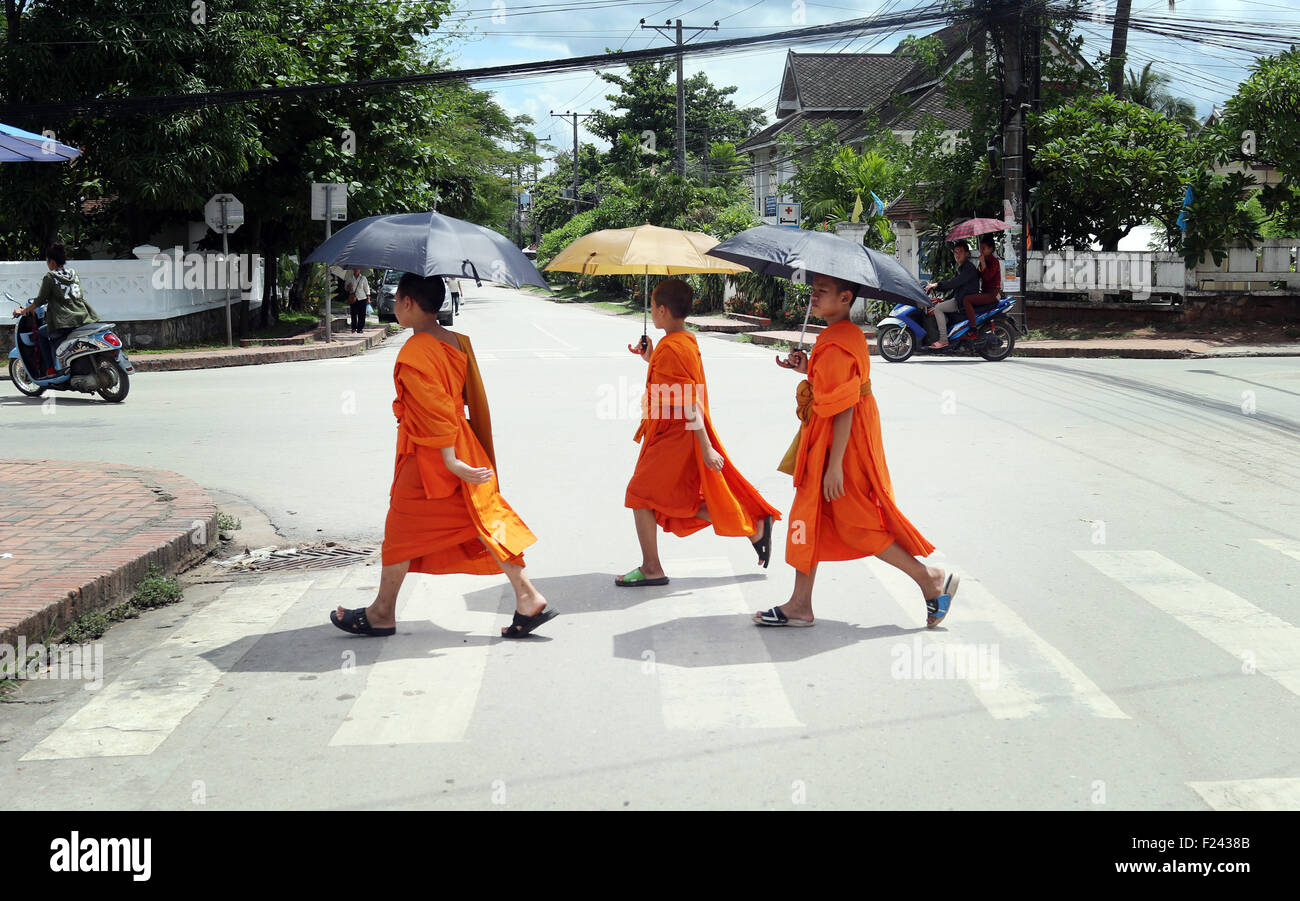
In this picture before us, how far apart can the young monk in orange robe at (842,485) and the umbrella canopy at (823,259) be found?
12 centimetres

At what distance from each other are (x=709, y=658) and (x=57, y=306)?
11.2 m

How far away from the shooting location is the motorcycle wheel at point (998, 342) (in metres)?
18.6

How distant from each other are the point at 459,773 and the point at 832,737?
48.7 inches

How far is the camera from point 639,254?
270 inches

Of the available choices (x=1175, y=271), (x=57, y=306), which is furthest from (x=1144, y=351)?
(x=57, y=306)

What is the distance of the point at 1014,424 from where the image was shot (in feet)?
38.4

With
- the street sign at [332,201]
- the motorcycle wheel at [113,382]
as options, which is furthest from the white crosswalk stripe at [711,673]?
the street sign at [332,201]

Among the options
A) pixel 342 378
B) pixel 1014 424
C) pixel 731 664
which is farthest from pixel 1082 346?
pixel 731 664

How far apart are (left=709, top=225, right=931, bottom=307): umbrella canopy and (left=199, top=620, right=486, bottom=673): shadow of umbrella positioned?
207cm

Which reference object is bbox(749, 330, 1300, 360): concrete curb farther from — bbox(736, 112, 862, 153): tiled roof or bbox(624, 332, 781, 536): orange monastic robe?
bbox(736, 112, 862, 153): tiled roof

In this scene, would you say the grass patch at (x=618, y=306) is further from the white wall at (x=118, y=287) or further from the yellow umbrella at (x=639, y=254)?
the yellow umbrella at (x=639, y=254)

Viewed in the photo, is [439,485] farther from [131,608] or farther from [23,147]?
[23,147]

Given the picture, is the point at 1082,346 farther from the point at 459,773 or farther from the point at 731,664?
the point at 459,773
